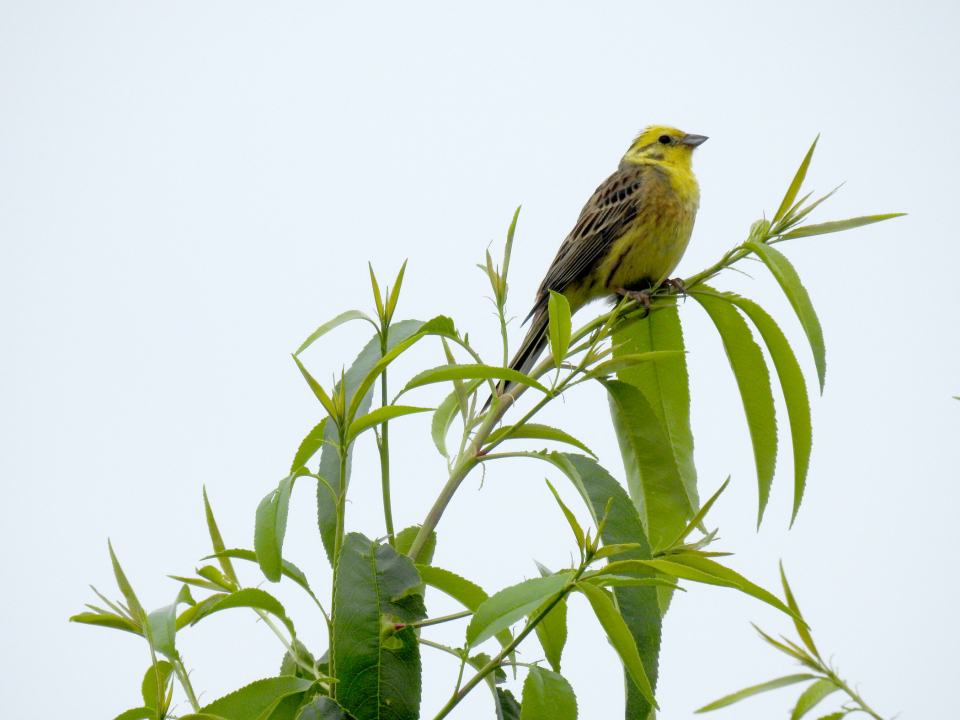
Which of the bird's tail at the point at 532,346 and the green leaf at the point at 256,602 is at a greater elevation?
the bird's tail at the point at 532,346

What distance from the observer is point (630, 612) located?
1.39 meters

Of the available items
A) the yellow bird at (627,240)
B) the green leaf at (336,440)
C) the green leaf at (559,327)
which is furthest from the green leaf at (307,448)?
the yellow bird at (627,240)

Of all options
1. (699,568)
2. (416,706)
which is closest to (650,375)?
(699,568)

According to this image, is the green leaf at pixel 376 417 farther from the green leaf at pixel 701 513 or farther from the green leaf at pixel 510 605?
the green leaf at pixel 701 513

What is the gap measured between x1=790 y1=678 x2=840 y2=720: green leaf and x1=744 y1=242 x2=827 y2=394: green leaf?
54cm

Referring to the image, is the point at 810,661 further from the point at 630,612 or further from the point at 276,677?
the point at 276,677

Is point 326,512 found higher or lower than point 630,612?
higher

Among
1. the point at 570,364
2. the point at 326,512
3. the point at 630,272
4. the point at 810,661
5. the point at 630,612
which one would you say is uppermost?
the point at 630,272

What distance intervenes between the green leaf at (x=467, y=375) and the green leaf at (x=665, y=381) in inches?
26.9

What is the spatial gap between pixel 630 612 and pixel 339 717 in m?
0.52

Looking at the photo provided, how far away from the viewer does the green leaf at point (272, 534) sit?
4.00 ft

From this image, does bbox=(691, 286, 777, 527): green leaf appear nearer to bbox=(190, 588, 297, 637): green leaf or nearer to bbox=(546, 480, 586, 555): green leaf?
bbox=(546, 480, 586, 555): green leaf

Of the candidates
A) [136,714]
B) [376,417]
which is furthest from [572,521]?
[136,714]

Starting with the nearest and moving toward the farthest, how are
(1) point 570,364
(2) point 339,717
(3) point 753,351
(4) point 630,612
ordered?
(2) point 339,717, (4) point 630,612, (1) point 570,364, (3) point 753,351
